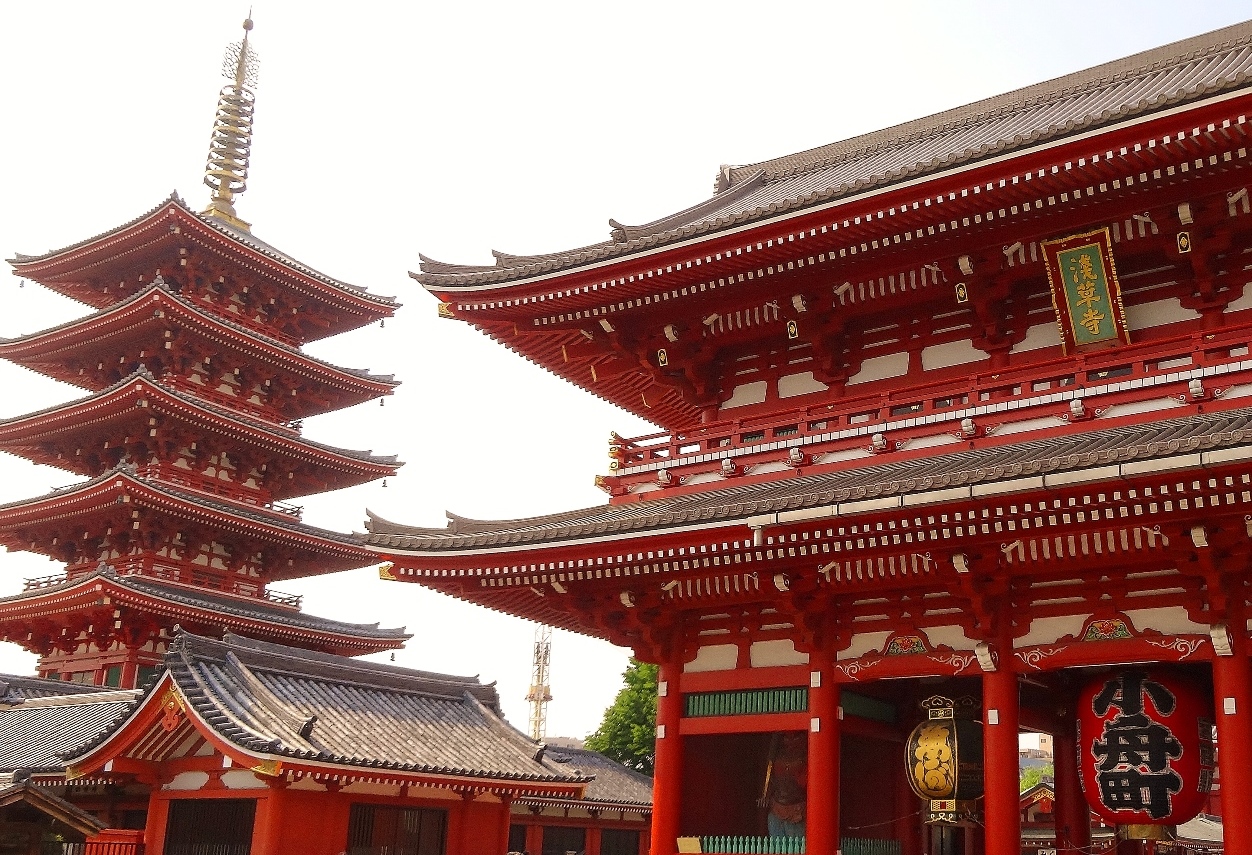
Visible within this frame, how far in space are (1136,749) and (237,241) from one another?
1214 inches

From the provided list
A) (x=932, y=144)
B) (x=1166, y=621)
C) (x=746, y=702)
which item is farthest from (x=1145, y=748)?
(x=932, y=144)

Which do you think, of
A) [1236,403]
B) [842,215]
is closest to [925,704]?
[1236,403]

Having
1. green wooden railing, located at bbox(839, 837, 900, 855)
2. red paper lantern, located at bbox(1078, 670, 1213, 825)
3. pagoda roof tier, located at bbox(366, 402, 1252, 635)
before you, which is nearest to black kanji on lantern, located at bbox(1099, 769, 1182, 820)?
red paper lantern, located at bbox(1078, 670, 1213, 825)

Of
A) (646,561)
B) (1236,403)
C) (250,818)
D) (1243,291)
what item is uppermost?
(1243,291)

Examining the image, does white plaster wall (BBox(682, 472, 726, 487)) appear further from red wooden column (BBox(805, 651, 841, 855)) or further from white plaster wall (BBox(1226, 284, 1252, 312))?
white plaster wall (BBox(1226, 284, 1252, 312))

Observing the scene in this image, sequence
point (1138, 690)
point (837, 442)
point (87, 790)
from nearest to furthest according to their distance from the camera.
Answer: point (1138, 690)
point (837, 442)
point (87, 790)

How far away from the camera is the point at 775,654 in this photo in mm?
15227

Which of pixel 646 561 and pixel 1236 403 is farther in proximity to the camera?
pixel 646 561

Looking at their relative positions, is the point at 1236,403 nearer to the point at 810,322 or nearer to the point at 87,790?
the point at 810,322

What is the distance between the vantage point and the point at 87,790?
22188mm

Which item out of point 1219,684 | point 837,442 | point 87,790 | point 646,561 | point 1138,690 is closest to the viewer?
point 1219,684

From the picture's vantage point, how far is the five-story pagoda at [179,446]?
33031 millimetres

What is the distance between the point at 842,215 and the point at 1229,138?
436 centimetres

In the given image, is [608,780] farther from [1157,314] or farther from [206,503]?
[1157,314]
